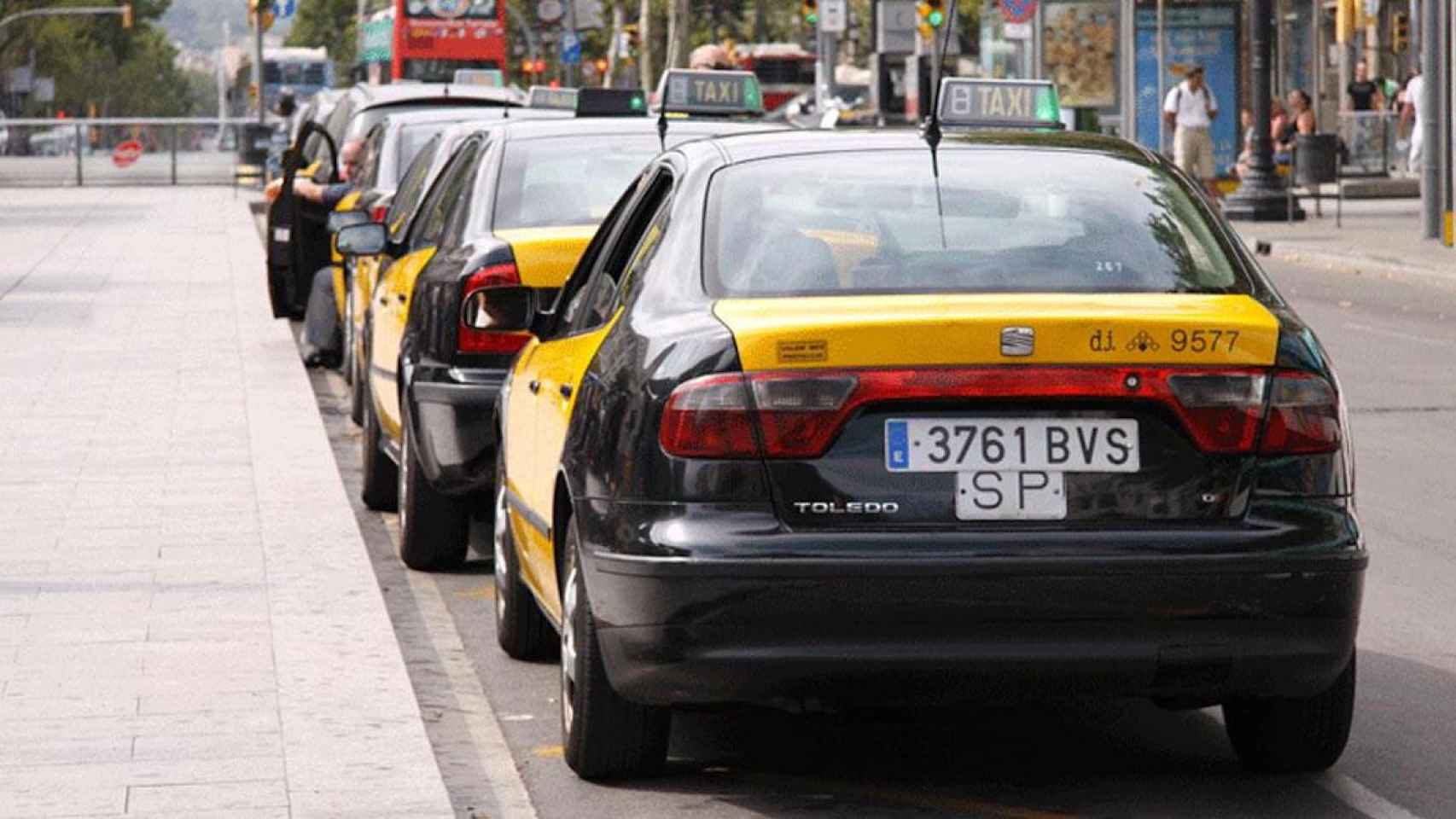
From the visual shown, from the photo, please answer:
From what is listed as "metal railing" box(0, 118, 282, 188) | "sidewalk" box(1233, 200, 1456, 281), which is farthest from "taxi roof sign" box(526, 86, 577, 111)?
"metal railing" box(0, 118, 282, 188)

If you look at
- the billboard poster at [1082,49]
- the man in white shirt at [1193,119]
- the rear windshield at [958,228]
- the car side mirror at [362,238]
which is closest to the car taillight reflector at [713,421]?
the rear windshield at [958,228]

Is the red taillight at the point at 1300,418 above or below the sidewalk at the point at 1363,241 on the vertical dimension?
above

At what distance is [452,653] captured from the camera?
28.8ft

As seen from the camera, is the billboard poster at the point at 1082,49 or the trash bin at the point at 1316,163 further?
the billboard poster at the point at 1082,49

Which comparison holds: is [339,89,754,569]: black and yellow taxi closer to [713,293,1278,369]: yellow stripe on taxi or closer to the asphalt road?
the asphalt road

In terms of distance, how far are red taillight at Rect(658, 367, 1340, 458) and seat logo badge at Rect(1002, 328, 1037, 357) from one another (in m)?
0.03

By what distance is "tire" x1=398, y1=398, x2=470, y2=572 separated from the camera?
407 inches

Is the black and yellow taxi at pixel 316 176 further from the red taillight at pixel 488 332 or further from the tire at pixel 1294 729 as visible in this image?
the tire at pixel 1294 729

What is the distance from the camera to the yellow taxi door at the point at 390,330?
11.1m

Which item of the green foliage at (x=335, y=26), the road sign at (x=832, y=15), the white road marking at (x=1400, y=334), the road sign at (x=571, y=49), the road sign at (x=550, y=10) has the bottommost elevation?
→ the white road marking at (x=1400, y=334)

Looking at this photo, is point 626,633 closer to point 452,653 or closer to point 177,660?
point 177,660

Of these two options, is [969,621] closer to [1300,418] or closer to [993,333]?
[993,333]

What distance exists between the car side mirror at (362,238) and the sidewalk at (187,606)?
35.3 inches

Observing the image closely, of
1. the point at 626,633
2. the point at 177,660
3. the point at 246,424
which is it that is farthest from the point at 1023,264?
the point at 246,424
